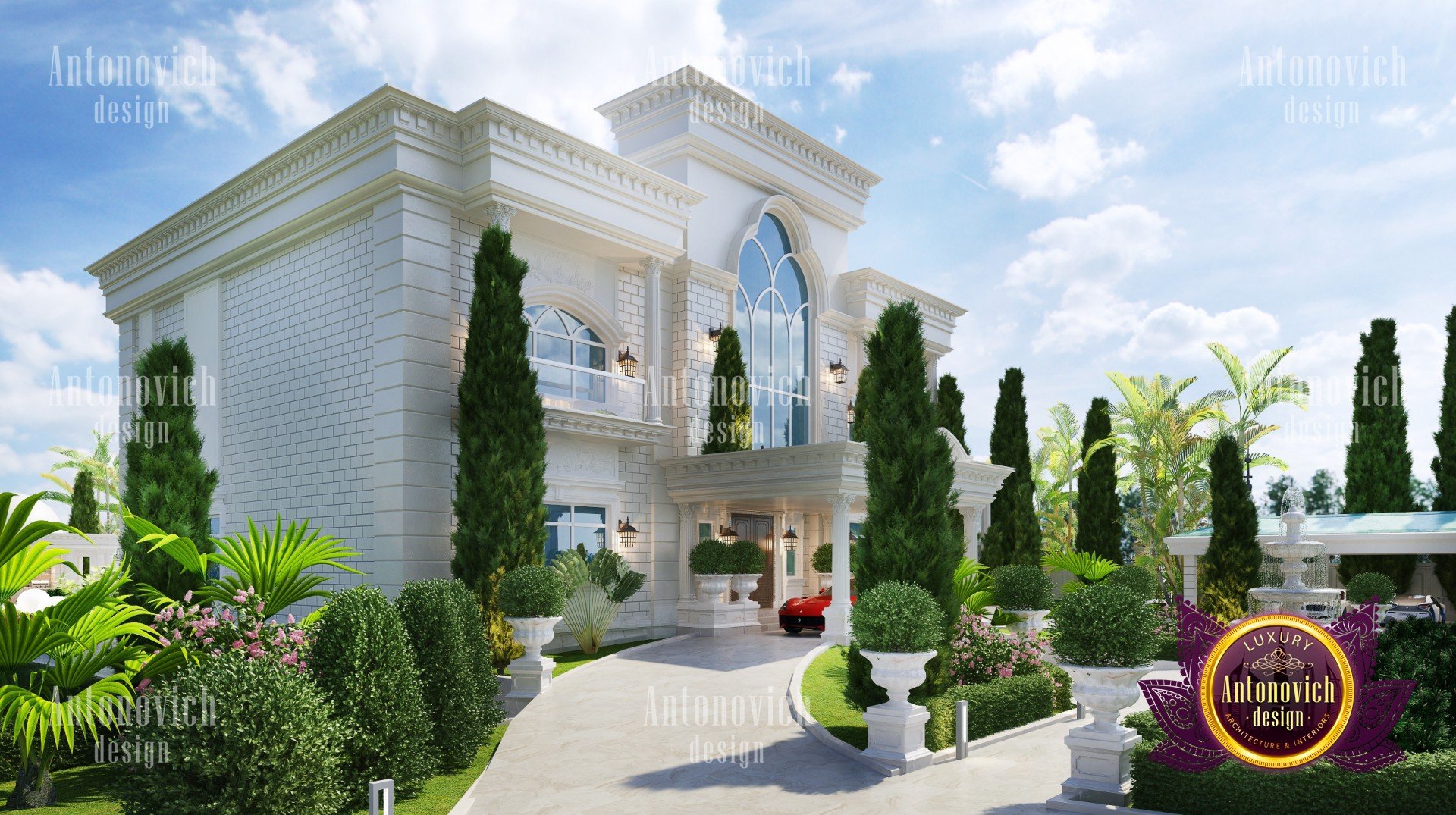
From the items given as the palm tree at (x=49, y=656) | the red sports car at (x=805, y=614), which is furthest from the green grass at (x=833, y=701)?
the palm tree at (x=49, y=656)

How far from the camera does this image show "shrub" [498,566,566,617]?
13.1 m

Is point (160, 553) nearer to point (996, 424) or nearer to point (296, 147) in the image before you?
point (296, 147)

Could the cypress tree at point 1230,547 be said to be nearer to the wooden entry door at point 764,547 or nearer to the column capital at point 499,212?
the wooden entry door at point 764,547

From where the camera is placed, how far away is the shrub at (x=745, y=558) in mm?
19906

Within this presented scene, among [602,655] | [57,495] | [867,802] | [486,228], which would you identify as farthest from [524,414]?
[57,495]

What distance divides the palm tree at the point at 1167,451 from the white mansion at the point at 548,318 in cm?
779

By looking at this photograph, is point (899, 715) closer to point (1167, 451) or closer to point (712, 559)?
point (712, 559)

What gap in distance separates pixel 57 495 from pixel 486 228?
107 ft

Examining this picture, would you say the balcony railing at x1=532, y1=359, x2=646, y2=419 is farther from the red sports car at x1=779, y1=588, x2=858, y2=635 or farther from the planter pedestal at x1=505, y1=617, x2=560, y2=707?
the planter pedestal at x1=505, y1=617, x2=560, y2=707

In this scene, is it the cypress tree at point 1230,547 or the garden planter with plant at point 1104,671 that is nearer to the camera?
the garden planter with plant at point 1104,671

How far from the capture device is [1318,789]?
7.20 m

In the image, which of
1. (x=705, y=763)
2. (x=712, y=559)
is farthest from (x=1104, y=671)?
(x=712, y=559)

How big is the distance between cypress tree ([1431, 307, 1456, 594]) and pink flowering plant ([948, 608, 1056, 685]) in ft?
70.8

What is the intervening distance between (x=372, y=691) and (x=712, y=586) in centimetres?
1184
